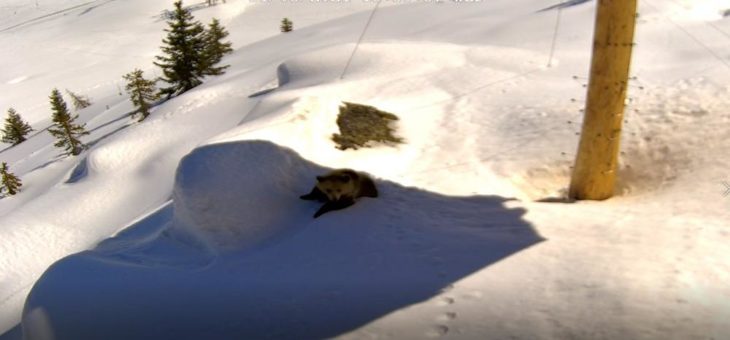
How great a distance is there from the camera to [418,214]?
→ 5980 mm

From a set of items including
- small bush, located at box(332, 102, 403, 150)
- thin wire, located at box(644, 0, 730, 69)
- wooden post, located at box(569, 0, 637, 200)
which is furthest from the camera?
thin wire, located at box(644, 0, 730, 69)

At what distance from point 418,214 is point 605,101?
2.44m

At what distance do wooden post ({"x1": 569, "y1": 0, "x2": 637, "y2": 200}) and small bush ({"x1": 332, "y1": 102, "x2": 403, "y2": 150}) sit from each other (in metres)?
3.33

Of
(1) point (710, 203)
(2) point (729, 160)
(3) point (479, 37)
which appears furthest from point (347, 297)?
(3) point (479, 37)

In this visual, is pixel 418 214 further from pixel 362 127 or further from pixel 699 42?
pixel 699 42

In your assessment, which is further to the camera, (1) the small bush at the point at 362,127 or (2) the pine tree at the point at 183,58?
(2) the pine tree at the point at 183,58

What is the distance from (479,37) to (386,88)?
5752 millimetres

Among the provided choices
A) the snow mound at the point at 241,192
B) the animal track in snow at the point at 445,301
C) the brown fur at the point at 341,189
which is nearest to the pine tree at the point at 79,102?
the snow mound at the point at 241,192

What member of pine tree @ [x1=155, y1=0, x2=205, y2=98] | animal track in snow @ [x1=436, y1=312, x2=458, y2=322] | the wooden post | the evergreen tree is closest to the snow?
animal track in snow @ [x1=436, y1=312, x2=458, y2=322]

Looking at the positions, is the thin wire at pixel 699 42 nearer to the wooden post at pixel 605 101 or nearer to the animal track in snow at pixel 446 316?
the wooden post at pixel 605 101

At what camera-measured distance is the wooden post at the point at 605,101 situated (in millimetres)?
5824

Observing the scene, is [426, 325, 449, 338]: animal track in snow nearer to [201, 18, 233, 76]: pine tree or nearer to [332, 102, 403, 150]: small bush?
[332, 102, 403, 150]: small bush

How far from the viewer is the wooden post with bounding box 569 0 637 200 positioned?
5824mm

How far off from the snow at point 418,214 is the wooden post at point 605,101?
433 millimetres
